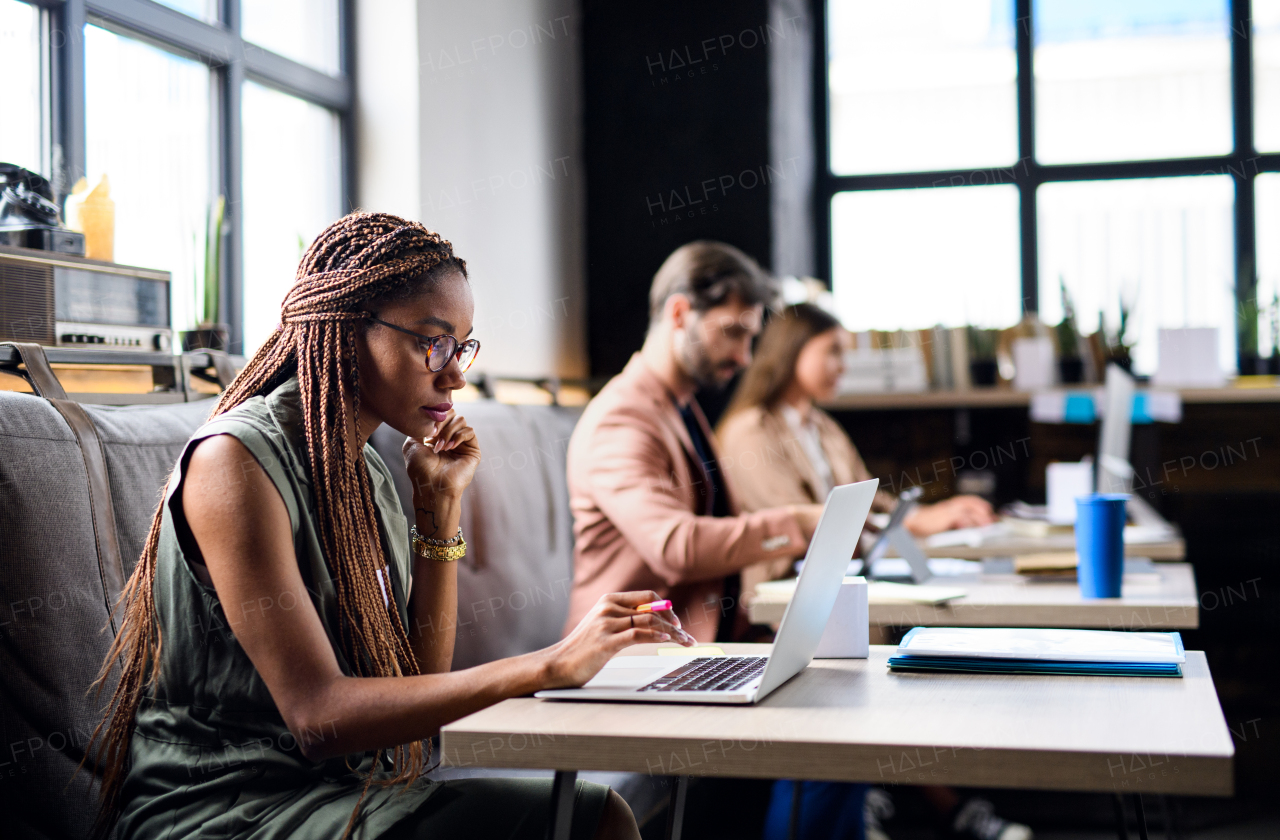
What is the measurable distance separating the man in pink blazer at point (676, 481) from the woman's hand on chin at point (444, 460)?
2.63 feet

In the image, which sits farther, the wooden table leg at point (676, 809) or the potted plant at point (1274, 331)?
the potted plant at point (1274, 331)

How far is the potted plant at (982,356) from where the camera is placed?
4.03 metres

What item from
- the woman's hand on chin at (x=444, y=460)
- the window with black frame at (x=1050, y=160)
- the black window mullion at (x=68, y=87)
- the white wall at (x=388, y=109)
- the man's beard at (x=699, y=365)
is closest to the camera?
the woman's hand on chin at (x=444, y=460)

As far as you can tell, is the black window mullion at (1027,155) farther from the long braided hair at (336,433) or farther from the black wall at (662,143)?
the long braided hair at (336,433)

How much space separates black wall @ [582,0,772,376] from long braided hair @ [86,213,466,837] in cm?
285

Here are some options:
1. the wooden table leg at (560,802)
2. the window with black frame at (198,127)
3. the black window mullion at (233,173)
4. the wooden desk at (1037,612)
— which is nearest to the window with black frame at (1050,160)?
the window with black frame at (198,127)

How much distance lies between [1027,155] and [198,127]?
3127 mm

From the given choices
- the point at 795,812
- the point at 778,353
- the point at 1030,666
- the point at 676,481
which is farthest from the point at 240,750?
the point at 778,353

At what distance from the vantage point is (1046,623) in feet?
6.07

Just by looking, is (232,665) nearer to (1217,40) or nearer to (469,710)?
(469,710)

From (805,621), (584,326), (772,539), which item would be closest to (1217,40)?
(584,326)

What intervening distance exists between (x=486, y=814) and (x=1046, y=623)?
40.6 inches

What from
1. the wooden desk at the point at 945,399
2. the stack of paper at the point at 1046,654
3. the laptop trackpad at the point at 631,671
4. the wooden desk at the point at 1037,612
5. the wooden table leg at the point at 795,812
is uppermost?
the wooden desk at the point at 945,399

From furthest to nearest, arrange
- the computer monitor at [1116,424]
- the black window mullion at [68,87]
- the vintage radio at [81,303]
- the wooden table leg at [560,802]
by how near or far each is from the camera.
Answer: the computer monitor at [1116,424], the black window mullion at [68,87], the vintage radio at [81,303], the wooden table leg at [560,802]
